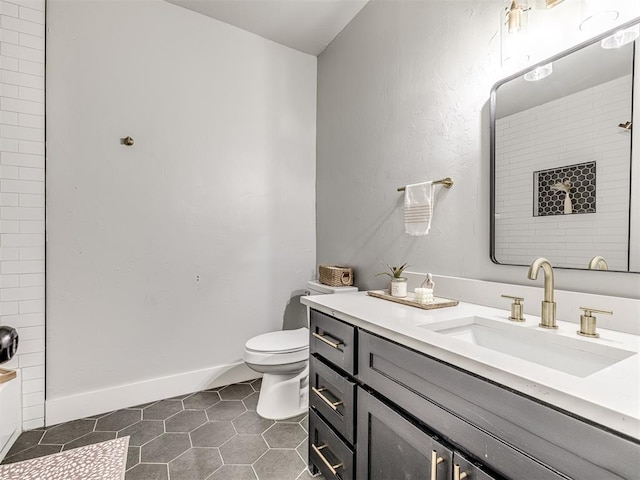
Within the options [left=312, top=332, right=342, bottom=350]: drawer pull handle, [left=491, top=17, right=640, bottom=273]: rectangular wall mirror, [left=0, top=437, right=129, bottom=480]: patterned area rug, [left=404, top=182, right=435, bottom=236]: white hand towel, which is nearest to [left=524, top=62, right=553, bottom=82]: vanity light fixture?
[left=491, top=17, right=640, bottom=273]: rectangular wall mirror

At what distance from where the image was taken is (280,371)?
193cm

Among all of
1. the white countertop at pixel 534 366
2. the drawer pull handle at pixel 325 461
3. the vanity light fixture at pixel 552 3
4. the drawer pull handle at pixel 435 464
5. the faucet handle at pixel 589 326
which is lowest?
the drawer pull handle at pixel 325 461

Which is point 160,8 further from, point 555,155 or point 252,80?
point 555,155

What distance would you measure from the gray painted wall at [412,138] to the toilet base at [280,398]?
0.82m

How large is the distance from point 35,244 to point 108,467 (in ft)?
4.21

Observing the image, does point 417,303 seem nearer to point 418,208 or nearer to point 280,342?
point 418,208

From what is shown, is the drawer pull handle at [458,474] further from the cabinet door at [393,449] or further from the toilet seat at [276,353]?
the toilet seat at [276,353]

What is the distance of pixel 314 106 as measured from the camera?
9.38ft

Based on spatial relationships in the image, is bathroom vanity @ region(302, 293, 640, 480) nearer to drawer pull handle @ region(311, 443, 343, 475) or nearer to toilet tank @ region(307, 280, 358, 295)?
drawer pull handle @ region(311, 443, 343, 475)

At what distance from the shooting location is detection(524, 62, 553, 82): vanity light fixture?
4.06 ft

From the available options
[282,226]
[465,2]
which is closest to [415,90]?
[465,2]

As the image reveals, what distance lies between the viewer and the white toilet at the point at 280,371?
191cm

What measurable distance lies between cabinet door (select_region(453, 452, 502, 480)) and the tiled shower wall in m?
2.25

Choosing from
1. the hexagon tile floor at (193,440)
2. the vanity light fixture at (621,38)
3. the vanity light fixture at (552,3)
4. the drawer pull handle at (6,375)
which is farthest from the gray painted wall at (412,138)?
the drawer pull handle at (6,375)
